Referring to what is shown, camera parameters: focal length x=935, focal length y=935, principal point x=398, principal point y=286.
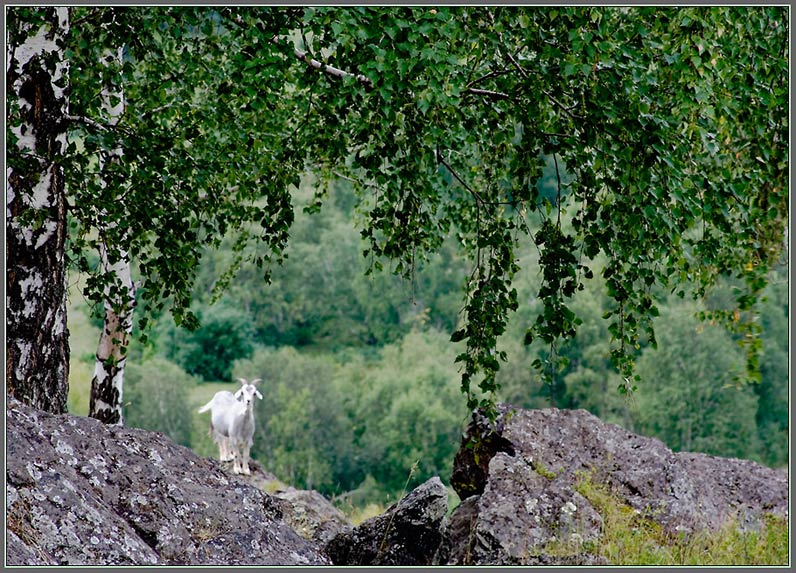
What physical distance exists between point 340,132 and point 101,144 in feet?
5.70

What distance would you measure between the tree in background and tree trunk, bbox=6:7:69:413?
0.12 feet

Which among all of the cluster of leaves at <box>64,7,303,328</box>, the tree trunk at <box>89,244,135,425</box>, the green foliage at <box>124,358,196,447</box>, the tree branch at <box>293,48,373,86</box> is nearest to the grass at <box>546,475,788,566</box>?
the cluster of leaves at <box>64,7,303,328</box>

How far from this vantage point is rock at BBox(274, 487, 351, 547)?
30.0 ft

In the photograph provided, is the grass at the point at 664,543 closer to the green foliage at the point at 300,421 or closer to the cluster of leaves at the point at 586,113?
the cluster of leaves at the point at 586,113

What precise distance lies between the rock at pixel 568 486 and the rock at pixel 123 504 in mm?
2143

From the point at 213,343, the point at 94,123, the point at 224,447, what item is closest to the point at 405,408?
the point at 213,343

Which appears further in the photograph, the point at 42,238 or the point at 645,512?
the point at 645,512

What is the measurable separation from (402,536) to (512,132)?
3.24 meters

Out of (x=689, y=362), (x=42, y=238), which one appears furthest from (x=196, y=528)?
(x=689, y=362)

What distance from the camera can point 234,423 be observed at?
15.2 m

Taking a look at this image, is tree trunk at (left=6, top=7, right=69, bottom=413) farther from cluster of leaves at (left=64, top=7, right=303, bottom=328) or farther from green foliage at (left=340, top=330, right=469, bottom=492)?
green foliage at (left=340, top=330, right=469, bottom=492)

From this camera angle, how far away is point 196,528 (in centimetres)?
527

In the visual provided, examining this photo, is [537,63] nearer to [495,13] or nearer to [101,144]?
[495,13]

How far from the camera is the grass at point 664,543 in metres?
6.92
